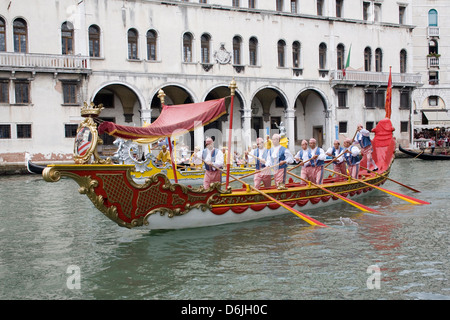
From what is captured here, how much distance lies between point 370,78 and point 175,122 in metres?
24.4

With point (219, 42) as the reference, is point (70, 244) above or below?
below

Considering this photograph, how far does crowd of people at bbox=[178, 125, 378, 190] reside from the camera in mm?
10555

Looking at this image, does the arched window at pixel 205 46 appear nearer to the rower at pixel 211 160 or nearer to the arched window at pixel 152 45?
the arched window at pixel 152 45

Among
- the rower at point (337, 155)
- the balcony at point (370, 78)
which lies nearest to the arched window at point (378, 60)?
the balcony at point (370, 78)

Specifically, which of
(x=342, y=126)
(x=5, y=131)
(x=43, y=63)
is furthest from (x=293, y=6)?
(x=5, y=131)

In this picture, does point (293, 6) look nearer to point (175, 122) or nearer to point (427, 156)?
point (427, 156)

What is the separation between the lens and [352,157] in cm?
1371

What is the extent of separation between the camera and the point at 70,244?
→ 8906 mm

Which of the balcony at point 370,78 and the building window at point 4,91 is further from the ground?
the balcony at point 370,78

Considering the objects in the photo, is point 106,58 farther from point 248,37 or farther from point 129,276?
point 129,276

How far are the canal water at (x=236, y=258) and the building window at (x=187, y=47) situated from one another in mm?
15581

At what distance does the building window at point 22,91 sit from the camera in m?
22.7

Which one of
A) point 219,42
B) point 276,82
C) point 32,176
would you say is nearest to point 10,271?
point 32,176

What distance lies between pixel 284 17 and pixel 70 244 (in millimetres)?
22624
